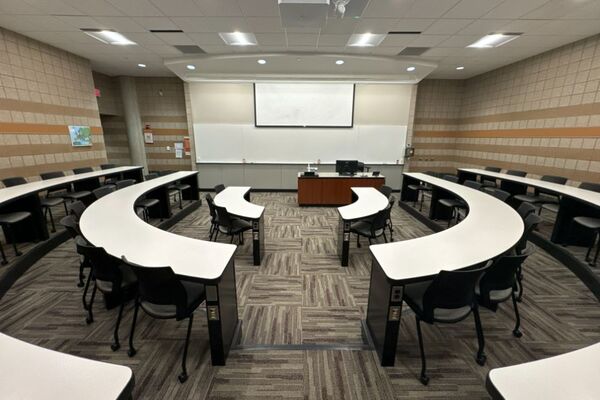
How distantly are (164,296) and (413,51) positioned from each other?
6.15 metres

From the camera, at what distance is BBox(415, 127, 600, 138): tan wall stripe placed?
4.62 metres

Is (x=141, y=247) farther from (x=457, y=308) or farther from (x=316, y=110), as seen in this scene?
A: (x=316, y=110)

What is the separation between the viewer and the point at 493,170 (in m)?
6.08

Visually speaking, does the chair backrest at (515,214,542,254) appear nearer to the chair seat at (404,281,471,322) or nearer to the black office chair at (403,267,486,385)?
the black office chair at (403,267,486,385)

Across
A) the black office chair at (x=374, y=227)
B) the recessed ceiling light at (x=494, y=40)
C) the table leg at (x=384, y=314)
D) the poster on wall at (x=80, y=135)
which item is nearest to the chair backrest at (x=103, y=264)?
the table leg at (x=384, y=314)

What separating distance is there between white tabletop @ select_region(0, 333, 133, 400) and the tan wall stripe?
7.21 meters

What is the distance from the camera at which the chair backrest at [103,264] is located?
188 cm

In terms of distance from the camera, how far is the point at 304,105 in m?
7.30

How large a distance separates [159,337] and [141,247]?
34.1 inches

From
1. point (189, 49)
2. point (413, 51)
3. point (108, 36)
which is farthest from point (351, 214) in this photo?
point (108, 36)

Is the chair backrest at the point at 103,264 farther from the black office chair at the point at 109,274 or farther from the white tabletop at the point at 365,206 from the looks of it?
the white tabletop at the point at 365,206

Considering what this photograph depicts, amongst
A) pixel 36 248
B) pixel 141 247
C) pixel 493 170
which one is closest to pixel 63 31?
pixel 36 248

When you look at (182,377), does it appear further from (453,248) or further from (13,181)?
(13,181)

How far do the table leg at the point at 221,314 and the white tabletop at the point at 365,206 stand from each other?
5.73 ft
